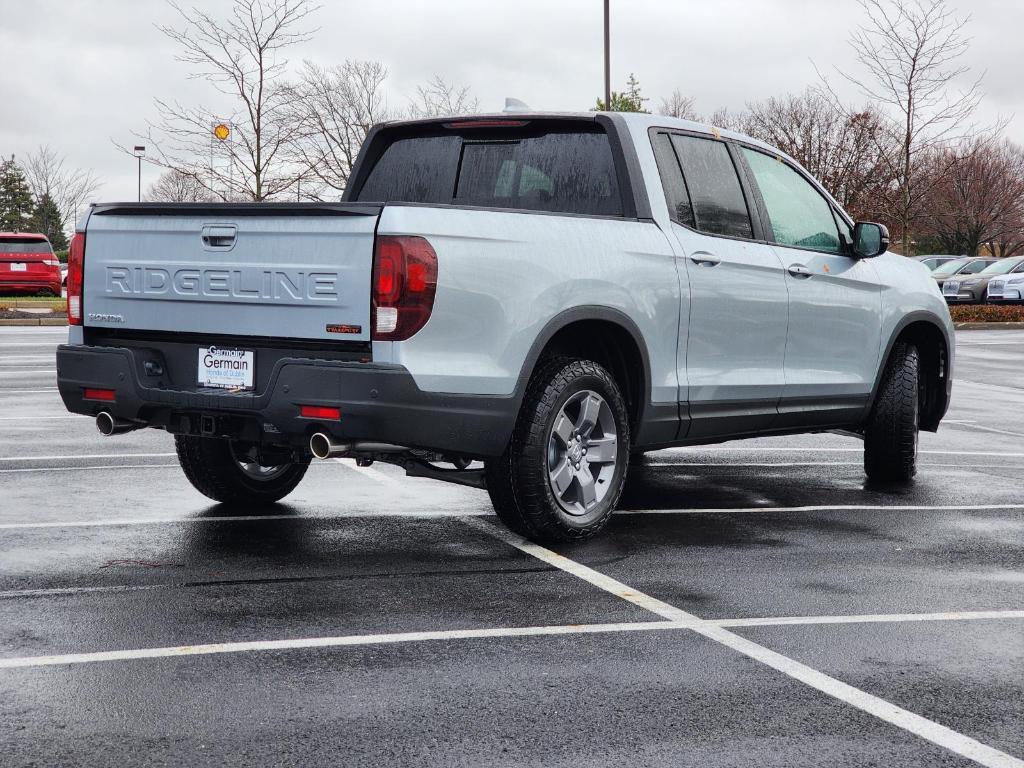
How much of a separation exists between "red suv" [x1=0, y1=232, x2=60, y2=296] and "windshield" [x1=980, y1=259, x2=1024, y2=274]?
26.7m

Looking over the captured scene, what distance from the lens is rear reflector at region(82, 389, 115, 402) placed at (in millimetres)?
6270

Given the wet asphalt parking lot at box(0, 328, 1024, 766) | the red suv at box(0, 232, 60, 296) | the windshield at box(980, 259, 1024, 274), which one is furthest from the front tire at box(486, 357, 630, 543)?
A: the windshield at box(980, 259, 1024, 274)

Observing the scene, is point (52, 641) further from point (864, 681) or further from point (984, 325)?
point (984, 325)

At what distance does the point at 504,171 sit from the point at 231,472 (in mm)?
2166

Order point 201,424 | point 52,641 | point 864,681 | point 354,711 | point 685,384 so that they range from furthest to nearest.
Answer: point 685,384, point 201,424, point 52,641, point 864,681, point 354,711

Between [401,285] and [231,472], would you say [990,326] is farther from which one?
[401,285]

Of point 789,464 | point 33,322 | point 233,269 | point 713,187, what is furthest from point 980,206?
point 233,269

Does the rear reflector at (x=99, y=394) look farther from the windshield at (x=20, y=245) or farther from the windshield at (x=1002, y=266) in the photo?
the windshield at (x=1002, y=266)

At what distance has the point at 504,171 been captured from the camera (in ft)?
24.0

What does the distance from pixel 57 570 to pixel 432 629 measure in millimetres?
1858

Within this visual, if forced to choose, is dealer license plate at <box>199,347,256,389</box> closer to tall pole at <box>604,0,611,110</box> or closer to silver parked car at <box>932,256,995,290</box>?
tall pole at <box>604,0,611,110</box>

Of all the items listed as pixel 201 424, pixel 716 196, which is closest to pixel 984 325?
pixel 716 196

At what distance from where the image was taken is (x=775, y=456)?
10188mm

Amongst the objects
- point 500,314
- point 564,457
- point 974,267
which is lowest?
point 564,457
